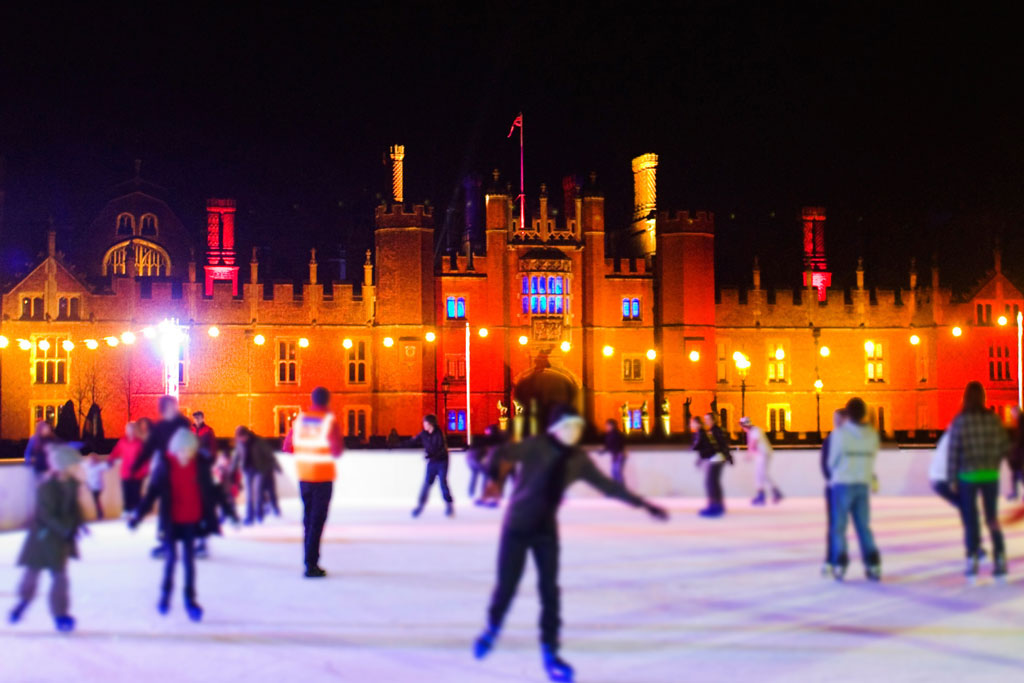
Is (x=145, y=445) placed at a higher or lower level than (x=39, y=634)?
higher

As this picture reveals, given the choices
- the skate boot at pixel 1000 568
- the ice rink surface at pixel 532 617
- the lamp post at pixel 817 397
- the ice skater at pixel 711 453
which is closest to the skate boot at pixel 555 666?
the ice rink surface at pixel 532 617

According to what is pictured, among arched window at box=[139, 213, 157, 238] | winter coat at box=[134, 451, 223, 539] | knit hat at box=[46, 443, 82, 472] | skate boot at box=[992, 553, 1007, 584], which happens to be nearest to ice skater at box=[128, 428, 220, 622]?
winter coat at box=[134, 451, 223, 539]

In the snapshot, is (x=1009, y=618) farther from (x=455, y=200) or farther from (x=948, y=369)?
(x=455, y=200)

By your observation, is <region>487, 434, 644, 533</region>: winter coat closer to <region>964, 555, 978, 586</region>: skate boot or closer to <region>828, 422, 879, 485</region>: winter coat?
<region>828, 422, 879, 485</region>: winter coat

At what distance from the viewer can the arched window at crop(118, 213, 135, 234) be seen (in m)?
47.7

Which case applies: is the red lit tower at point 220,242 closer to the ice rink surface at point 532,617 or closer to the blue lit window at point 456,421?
the blue lit window at point 456,421

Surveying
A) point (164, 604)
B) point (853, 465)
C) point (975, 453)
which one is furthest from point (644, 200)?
point (164, 604)

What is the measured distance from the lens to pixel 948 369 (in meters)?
45.4

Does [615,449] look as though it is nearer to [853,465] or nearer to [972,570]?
[972,570]

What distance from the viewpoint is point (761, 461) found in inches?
752

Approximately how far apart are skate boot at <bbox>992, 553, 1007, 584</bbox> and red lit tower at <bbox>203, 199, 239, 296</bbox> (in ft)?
129

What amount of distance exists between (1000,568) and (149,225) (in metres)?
43.0

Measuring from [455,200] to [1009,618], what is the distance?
1797 inches

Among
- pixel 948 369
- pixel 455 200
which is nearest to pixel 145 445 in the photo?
pixel 948 369
